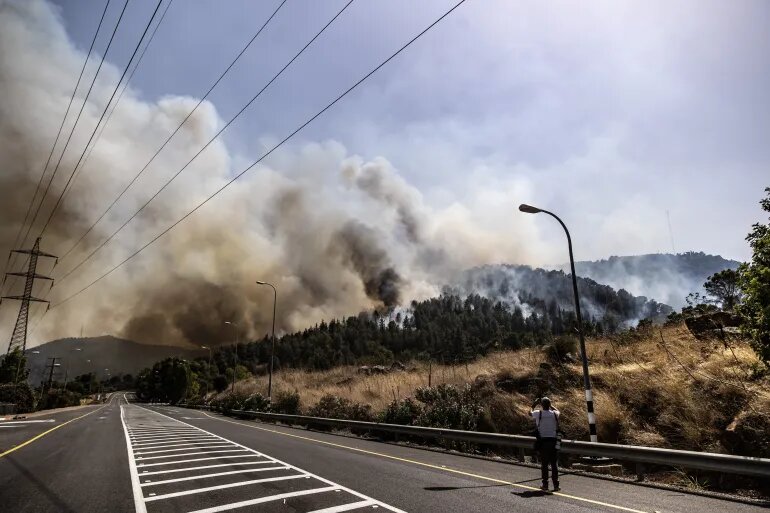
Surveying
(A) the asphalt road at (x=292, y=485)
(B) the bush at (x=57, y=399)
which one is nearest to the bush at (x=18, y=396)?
(B) the bush at (x=57, y=399)

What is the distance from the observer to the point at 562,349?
25.3 metres

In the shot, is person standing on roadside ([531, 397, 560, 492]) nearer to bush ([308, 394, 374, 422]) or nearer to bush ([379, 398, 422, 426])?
bush ([379, 398, 422, 426])

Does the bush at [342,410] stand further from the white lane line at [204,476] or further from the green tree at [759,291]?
the green tree at [759,291]

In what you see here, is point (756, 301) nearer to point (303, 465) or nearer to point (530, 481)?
point (530, 481)

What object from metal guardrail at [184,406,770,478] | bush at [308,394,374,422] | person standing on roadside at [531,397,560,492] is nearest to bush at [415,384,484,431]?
metal guardrail at [184,406,770,478]

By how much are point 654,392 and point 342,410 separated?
1846 centimetres

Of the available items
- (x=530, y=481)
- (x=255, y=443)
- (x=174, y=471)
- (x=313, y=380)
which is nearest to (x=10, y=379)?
(x=313, y=380)

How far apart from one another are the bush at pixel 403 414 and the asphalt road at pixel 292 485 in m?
7.04

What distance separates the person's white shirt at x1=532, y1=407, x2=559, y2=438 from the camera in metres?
9.72

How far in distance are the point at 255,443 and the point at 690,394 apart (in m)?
14.7

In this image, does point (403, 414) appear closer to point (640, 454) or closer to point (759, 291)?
point (640, 454)

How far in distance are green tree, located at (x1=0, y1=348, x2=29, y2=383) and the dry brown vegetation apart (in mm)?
83912

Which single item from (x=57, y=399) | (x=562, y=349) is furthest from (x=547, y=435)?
(x=57, y=399)

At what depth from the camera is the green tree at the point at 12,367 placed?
7444 centimetres
